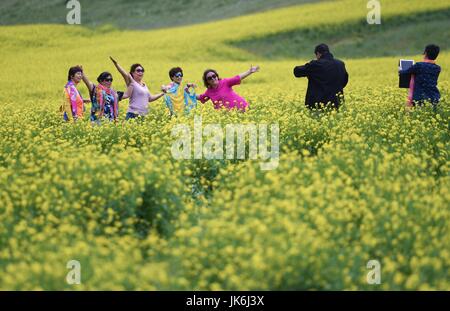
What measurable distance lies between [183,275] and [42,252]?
3.75ft

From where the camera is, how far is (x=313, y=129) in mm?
10430

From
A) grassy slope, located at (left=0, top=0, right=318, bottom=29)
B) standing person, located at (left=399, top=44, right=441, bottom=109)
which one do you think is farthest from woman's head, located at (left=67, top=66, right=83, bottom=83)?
grassy slope, located at (left=0, top=0, right=318, bottom=29)

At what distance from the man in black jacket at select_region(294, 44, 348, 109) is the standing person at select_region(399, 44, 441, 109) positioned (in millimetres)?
1121

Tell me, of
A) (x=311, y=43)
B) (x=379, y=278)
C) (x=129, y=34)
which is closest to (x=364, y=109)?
(x=379, y=278)

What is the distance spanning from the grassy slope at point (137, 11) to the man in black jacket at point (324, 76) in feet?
121

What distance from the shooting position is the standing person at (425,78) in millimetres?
11945

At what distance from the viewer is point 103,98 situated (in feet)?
38.4

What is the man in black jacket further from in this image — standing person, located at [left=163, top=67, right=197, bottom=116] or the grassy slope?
the grassy slope

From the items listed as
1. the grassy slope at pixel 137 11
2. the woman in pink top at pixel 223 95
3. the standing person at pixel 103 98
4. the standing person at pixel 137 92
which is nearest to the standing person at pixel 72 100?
the standing person at pixel 103 98

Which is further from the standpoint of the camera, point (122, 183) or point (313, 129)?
point (313, 129)
